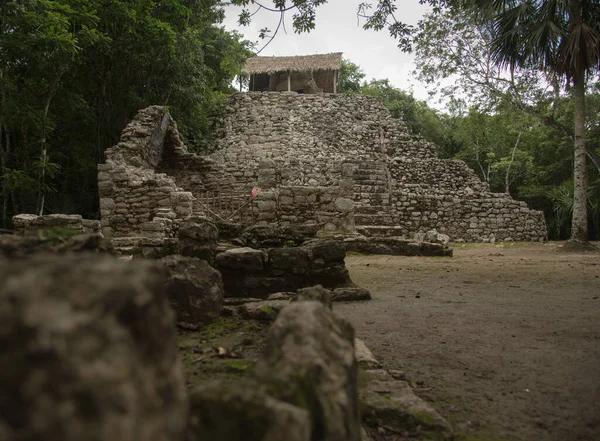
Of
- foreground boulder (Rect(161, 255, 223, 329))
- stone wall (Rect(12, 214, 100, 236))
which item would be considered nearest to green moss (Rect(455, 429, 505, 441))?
foreground boulder (Rect(161, 255, 223, 329))

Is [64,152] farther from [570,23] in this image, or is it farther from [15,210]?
[570,23]

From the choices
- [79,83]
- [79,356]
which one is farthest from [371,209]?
[79,356]

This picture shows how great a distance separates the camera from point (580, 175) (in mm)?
11375

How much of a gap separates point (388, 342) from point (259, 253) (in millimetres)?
1875

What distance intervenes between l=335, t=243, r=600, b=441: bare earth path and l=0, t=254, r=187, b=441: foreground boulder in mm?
1612

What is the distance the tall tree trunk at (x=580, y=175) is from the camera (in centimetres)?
1129

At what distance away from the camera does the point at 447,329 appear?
11.7 feet

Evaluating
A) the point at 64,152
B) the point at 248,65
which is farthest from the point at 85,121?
the point at 248,65

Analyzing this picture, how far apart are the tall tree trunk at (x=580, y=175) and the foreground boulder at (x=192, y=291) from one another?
37.4 feet

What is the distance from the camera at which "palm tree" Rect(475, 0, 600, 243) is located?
11000mm

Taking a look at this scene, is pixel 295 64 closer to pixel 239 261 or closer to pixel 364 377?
pixel 239 261

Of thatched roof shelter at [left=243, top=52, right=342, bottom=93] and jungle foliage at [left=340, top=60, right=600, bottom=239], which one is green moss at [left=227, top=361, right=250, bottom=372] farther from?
thatched roof shelter at [left=243, top=52, right=342, bottom=93]

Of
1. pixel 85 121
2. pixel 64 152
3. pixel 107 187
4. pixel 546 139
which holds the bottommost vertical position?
pixel 107 187

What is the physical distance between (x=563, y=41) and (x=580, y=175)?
362 centimetres
